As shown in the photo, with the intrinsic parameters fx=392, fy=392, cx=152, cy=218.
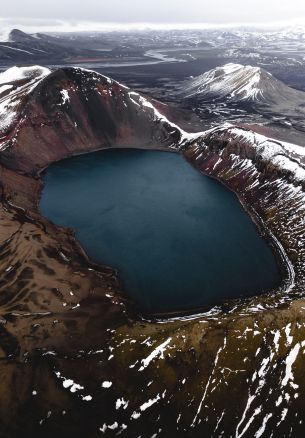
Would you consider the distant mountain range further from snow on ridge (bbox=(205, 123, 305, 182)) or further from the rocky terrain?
the rocky terrain

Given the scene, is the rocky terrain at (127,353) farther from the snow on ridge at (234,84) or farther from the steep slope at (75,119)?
the snow on ridge at (234,84)

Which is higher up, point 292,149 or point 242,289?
Result: point 292,149

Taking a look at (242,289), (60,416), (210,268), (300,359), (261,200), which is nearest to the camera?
(60,416)

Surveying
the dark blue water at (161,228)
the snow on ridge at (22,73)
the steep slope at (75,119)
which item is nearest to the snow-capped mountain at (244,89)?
the snow on ridge at (22,73)

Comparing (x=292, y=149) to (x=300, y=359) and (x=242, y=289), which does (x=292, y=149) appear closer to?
(x=242, y=289)

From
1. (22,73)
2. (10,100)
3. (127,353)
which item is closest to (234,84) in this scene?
(22,73)

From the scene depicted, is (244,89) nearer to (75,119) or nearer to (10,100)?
(75,119)

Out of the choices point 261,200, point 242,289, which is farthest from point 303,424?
point 261,200
